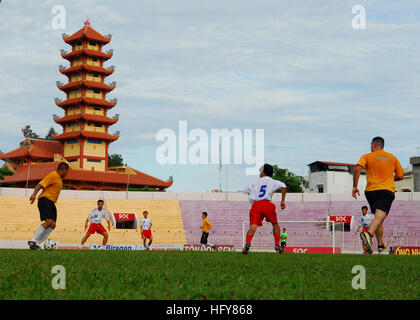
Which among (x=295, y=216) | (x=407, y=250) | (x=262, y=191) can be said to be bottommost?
(x=407, y=250)

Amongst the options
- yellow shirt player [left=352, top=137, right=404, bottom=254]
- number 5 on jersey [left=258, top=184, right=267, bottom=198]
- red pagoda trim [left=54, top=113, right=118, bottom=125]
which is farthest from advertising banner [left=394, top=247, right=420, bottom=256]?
red pagoda trim [left=54, top=113, right=118, bottom=125]

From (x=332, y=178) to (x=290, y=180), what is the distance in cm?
1016

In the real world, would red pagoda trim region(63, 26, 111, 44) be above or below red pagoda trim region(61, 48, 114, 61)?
above

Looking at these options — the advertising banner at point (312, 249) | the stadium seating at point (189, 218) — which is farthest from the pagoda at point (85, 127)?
the advertising banner at point (312, 249)

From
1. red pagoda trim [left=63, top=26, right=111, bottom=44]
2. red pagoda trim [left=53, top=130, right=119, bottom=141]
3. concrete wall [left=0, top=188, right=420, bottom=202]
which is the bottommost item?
concrete wall [left=0, top=188, right=420, bottom=202]

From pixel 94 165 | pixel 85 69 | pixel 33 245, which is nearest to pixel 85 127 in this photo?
pixel 94 165

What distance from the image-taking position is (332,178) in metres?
71.8

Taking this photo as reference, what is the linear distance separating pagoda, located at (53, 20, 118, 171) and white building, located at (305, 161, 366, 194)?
27023mm

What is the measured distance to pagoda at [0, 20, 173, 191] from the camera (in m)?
71.6

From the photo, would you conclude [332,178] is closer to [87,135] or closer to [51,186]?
[87,135]

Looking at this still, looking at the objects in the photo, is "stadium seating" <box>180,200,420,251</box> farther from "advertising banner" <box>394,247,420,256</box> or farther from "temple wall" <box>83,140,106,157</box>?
"temple wall" <box>83,140,106,157</box>

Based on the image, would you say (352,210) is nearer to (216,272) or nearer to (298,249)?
(298,249)

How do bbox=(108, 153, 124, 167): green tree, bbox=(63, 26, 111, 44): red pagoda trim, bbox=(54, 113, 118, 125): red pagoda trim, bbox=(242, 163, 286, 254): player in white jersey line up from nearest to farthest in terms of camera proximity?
bbox=(242, 163, 286, 254): player in white jersey → bbox=(54, 113, 118, 125): red pagoda trim → bbox=(63, 26, 111, 44): red pagoda trim → bbox=(108, 153, 124, 167): green tree

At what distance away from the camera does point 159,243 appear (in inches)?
1433
